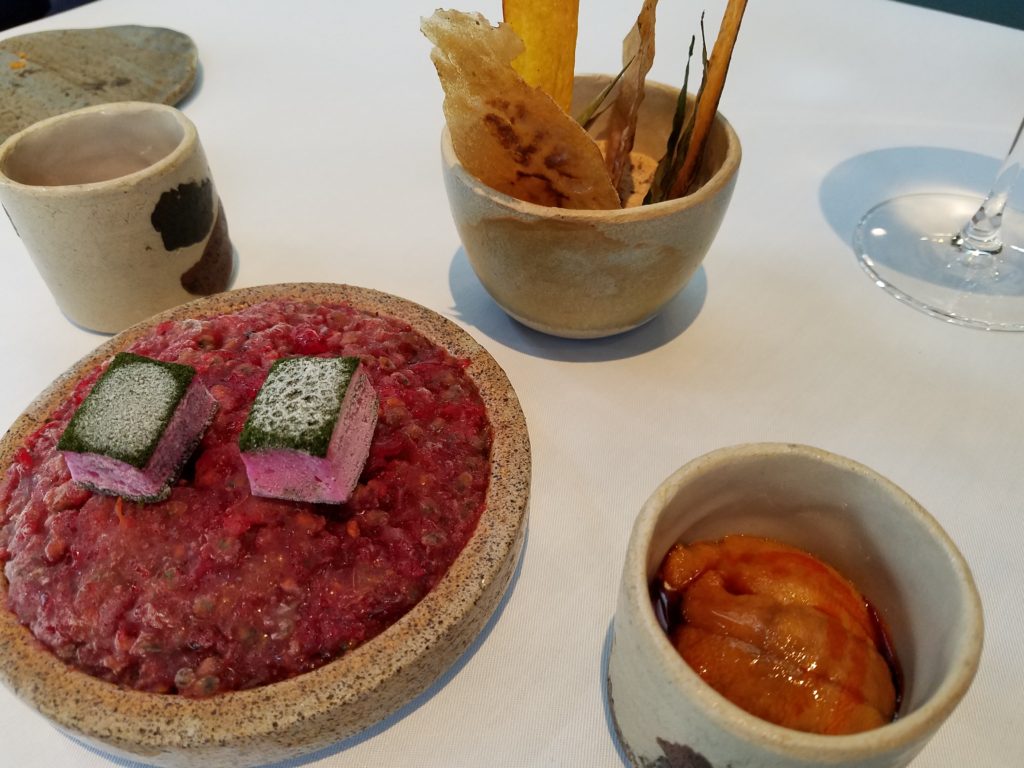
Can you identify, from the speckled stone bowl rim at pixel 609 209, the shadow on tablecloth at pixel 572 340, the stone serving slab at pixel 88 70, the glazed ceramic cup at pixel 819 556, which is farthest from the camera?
the stone serving slab at pixel 88 70

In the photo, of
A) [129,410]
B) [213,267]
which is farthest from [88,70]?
[129,410]

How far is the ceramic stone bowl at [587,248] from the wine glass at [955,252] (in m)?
0.51

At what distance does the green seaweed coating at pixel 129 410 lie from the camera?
2.41 ft

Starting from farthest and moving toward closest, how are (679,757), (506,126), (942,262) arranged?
(942,262), (506,126), (679,757)

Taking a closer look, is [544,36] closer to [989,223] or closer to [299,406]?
[299,406]

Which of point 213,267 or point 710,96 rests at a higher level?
point 710,96

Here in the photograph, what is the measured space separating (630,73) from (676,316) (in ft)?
1.34

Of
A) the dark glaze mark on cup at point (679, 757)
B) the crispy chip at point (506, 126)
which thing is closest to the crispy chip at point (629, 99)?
the crispy chip at point (506, 126)

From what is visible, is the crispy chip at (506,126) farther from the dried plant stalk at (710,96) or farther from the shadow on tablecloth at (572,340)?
the shadow on tablecloth at (572,340)

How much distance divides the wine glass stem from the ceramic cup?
1375 mm

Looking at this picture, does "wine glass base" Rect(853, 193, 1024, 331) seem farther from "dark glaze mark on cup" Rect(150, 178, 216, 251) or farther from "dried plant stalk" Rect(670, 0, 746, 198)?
"dark glaze mark on cup" Rect(150, 178, 216, 251)

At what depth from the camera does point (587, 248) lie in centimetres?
102

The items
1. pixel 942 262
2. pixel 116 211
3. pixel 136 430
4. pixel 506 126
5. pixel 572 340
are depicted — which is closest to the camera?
pixel 136 430

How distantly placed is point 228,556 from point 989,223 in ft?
4.74
